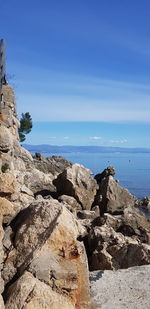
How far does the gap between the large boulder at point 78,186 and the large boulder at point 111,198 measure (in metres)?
1.01

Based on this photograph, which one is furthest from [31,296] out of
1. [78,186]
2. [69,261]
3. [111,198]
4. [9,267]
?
[111,198]

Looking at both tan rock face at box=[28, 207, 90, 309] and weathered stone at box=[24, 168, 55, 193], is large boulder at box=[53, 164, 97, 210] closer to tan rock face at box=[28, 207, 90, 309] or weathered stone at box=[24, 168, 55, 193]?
weathered stone at box=[24, 168, 55, 193]

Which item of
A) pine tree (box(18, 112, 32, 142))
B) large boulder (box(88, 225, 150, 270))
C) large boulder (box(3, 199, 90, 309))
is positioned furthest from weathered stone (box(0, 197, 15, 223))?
pine tree (box(18, 112, 32, 142))

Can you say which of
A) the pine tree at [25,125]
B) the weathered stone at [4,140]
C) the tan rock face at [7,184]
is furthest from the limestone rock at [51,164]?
the tan rock face at [7,184]

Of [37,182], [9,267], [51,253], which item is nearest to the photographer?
[9,267]

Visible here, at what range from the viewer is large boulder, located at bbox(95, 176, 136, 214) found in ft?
136

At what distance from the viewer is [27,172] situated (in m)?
44.5

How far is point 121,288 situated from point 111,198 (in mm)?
24060

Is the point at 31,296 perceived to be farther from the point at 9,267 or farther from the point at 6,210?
the point at 6,210

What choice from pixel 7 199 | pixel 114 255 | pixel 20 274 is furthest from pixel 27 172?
pixel 20 274

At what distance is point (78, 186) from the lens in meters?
41.5

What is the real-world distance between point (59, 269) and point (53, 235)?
114cm

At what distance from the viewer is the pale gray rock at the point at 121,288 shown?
1719 cm

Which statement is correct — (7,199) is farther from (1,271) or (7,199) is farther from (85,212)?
(85,212)
